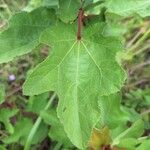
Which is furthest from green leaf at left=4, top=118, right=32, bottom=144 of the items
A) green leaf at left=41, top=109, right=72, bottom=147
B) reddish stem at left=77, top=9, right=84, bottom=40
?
reddish stem at left=77, top=9, right=84, bottom=40

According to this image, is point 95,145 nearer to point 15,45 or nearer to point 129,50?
point 15,45

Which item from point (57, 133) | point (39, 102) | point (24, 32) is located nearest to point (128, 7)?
point (24, 32)

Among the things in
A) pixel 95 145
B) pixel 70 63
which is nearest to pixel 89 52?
pixel 70 63

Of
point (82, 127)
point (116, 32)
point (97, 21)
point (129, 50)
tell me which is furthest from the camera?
point (129, 50)

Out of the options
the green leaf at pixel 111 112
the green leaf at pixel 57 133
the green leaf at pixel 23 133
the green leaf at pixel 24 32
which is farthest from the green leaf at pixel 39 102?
the green leaf at pixel 24 32

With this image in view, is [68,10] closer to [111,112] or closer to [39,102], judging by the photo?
[111,112]

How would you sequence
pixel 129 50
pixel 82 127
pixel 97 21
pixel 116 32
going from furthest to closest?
1. pixel 129 50
2. pixel 116 32
3. pixel 97 21
4. pixel 82 127
